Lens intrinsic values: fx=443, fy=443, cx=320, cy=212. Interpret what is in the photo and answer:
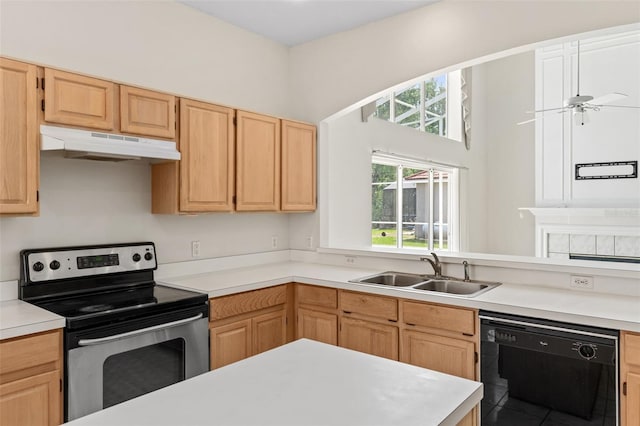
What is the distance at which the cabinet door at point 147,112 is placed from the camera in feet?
8.44

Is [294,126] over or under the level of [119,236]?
over

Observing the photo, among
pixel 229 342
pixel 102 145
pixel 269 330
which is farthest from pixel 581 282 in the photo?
pixel 102 145

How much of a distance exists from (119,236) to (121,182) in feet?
1.17


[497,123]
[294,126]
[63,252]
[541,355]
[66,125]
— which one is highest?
[497,123]

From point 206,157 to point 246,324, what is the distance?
1168 millimetres

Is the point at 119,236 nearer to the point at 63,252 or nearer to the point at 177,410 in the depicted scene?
the point at 63,252

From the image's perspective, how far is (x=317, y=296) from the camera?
3.17 meters

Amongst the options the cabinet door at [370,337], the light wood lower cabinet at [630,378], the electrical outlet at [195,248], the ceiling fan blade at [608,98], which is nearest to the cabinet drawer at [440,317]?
the cabinet door at [370,337]

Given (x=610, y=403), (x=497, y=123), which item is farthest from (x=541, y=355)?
(x=497, y=123)

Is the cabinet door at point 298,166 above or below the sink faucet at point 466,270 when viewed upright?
above

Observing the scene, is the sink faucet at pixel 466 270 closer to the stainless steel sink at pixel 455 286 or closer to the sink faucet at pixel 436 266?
the stainless steel sink at pixel 455 286

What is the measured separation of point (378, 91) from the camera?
3615 millimetres

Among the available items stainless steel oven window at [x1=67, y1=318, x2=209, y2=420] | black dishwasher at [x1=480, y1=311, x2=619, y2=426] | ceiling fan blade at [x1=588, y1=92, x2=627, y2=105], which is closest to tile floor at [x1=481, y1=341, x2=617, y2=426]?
black dishwasher at [x1=480, y1=311, x2=619, y2=426]

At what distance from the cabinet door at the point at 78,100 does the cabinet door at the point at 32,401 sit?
4.13 ft
